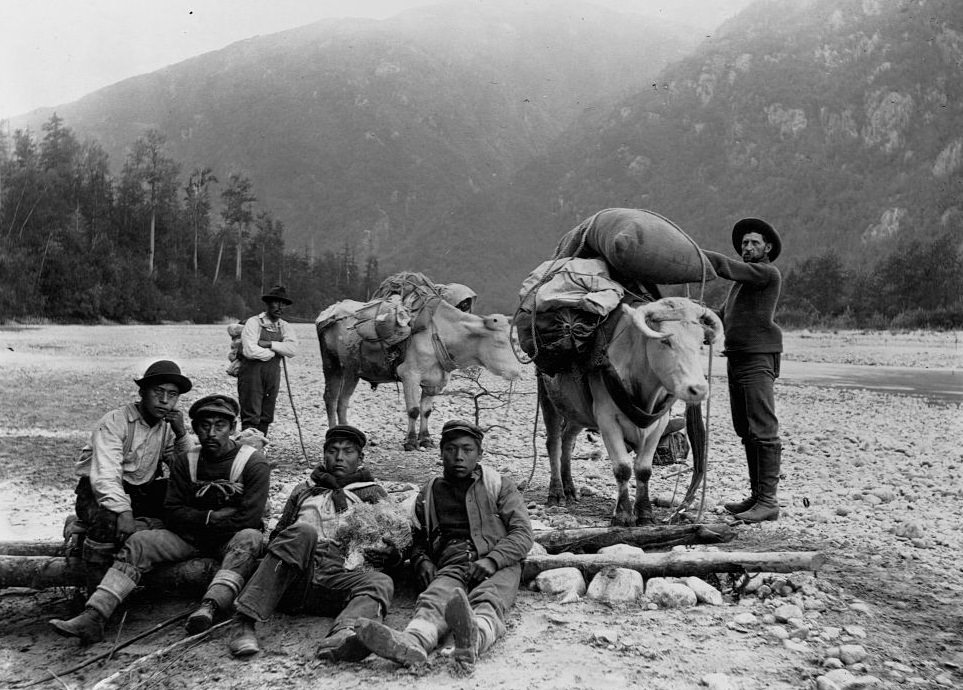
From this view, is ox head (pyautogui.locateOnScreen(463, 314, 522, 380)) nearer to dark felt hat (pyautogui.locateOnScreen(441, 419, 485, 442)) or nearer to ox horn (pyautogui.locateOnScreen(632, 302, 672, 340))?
ox horn (pyautogui.locateOnScreen(632, 302, 672, 340))

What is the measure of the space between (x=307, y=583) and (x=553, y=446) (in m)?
4.03

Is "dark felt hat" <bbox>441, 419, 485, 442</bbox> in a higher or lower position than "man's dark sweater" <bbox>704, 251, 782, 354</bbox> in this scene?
lower

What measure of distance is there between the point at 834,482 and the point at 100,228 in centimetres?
6218

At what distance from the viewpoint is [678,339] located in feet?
20.1

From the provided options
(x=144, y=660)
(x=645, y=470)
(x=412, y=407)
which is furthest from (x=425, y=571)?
(x=412, y=407)

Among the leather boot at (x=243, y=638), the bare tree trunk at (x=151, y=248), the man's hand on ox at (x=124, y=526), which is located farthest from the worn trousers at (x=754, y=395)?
the bare tree trunk at (x=151, y=248)

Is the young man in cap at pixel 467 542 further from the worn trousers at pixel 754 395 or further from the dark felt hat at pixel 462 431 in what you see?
the worn trousers at pixel 754 395

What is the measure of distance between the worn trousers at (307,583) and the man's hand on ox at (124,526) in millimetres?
1041

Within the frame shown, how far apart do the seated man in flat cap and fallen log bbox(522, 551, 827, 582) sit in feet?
3.71

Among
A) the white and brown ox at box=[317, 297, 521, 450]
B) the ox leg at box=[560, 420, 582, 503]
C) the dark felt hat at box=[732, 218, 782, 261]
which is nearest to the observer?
the dark felt hat at box=[732, 218, 782, 261]

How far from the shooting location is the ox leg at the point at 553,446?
8133 mm

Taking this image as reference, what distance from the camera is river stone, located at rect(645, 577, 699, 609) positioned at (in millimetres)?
4863

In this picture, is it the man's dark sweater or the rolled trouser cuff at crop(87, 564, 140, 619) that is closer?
the rolled trouser cuff at crop(87, 564, 140, 619)

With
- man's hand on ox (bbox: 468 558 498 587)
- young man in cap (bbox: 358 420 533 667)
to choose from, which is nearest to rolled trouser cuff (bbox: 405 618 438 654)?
young man in cap (bbox: 358 420 533 667)
